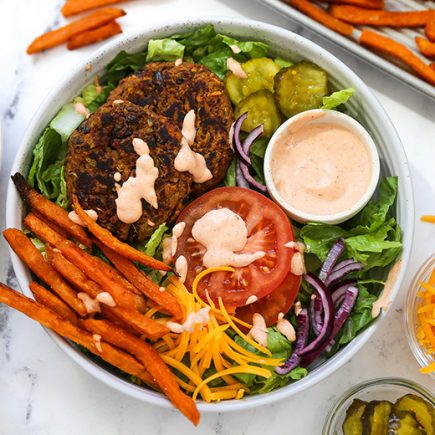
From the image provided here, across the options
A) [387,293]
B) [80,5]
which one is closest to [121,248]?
[387,293]

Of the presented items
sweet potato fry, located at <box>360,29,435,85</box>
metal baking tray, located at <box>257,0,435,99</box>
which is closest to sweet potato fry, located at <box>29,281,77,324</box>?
metal baking tray, located at <box>257,0,435,99</box>

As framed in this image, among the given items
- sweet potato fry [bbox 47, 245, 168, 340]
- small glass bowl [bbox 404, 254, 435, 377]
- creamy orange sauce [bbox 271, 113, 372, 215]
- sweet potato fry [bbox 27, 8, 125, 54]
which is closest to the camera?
sweet potato fry [bbox 47, 245, 168, 340]

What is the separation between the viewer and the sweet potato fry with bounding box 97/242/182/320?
2.79 meters

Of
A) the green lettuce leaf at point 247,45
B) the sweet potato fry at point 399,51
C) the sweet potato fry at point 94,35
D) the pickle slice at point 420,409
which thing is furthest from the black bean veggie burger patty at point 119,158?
the pickle slice at point 420,409

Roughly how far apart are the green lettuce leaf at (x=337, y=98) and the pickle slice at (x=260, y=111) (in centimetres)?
20

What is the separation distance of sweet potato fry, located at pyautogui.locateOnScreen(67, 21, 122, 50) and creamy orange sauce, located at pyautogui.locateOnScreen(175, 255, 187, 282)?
108 cm

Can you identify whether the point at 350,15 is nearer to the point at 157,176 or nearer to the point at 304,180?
the point at 304,180

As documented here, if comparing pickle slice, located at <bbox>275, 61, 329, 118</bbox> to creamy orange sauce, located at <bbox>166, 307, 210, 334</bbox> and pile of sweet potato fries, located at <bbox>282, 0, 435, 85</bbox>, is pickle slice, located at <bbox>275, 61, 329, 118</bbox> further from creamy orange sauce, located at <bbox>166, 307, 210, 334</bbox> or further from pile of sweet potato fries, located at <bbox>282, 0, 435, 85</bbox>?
creamy orange sauce, located at <bbox>166, 307, 210, 334</bbox>

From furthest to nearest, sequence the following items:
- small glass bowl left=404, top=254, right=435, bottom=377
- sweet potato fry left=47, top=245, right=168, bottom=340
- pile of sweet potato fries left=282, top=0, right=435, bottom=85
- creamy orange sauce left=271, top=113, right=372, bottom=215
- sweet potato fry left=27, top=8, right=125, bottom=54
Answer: sweet potato fry left=27, top=8, right=125, bottom=54
pile of sweet potato fries left=282, top=0, right=435, bottom=85
small glass bowl left=404, top=254, right=435, bottom=377
creamy orange sauce left=271, top=113, right=372, bottom=215
sweet potato fry left=47, top=245, right=168, bottom=340

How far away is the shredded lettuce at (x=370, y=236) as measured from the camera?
113 inches

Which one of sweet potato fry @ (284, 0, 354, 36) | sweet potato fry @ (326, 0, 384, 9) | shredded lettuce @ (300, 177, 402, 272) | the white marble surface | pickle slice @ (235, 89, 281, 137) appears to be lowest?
the white marble surface

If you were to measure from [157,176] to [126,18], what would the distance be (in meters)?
0.91

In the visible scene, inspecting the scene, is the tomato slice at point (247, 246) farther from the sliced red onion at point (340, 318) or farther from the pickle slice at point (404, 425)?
the pickle slice at point (404, 425)

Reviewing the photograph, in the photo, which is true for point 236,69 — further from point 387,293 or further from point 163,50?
point 387,293
